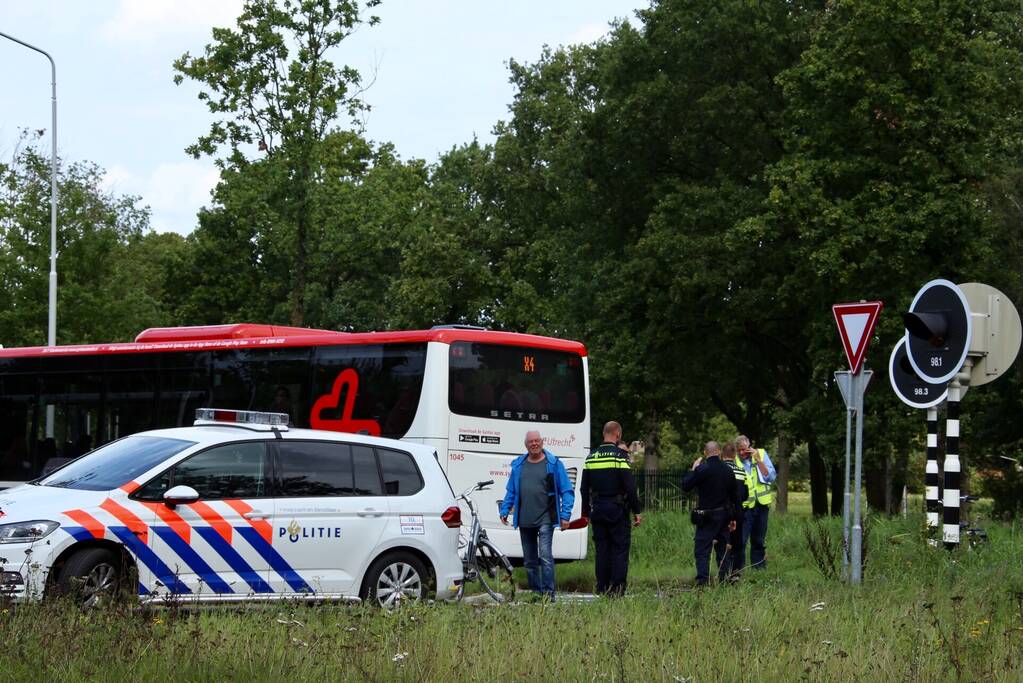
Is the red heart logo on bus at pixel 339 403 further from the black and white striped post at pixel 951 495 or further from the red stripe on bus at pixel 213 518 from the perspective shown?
the black and white striped post at pixel 951 495

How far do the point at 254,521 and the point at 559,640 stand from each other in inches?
155

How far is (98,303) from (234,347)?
2070cm

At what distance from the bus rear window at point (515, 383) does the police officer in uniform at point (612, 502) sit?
159 inches

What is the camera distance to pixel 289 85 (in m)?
30.8

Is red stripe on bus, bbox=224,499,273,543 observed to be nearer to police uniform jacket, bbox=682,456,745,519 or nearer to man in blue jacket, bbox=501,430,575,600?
man in blue jacket, bbox=501,430,575,600

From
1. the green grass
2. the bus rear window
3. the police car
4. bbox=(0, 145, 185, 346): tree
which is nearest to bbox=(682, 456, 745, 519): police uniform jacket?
the police car

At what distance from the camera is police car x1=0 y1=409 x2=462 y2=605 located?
11344 millimetres

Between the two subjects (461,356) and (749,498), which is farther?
(461,356)

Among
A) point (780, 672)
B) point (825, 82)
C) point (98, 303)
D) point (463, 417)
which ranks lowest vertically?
point (780, 672)

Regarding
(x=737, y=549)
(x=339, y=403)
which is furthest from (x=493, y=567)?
(x=339, y=403)

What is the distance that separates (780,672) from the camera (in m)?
8.04

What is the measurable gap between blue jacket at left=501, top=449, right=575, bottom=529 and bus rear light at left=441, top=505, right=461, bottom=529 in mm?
1390

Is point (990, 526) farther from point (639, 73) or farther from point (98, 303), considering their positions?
point (98, 303)

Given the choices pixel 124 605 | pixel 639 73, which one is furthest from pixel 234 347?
pixel 639 73
